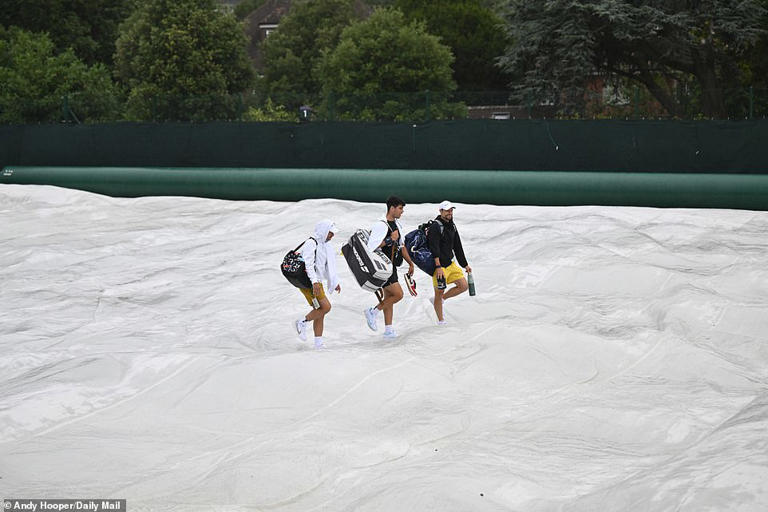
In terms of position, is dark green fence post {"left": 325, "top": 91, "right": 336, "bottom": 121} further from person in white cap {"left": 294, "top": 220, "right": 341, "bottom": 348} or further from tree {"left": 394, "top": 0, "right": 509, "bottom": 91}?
tree {"left": 394, "top": 0, "right": 509, "bottom": 91}

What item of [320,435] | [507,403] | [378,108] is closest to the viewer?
[320,435]

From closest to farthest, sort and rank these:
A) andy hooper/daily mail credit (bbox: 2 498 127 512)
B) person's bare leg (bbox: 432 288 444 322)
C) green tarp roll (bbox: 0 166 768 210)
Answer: andy hooper/daily mail credit (bbox: 2 498 127 512) → person's bare leg (bbox: 432 288 444 322) → green tarp roll (bbox: 0 166 768 210)

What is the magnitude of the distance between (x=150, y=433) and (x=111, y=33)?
51417 mm

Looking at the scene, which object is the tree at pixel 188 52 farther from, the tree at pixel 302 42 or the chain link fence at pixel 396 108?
the tree at pixel 302 42

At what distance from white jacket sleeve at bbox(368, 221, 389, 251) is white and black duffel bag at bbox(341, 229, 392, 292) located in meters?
0.05

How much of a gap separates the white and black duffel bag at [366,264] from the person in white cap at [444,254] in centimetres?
69

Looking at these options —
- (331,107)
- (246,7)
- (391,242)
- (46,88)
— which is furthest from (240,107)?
(246,7)

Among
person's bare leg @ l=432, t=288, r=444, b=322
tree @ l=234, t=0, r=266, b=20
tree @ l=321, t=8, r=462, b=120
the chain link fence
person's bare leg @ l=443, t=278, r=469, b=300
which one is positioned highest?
tree @ l=234, t=0, r=266, b=20

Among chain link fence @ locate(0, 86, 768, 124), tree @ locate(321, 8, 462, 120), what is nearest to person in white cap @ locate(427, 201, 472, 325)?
chain link fence @ locate(0, 86, 768, 124)

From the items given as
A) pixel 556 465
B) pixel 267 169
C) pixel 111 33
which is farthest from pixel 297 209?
pixel 111 33

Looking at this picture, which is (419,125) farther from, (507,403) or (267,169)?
(507,403)

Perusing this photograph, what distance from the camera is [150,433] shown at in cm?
823

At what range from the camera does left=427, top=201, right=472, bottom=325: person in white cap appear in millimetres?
11086

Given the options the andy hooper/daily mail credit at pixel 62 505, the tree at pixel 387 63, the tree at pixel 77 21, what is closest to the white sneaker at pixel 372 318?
the andy hooper/daily mail credit at pixel 62 505
